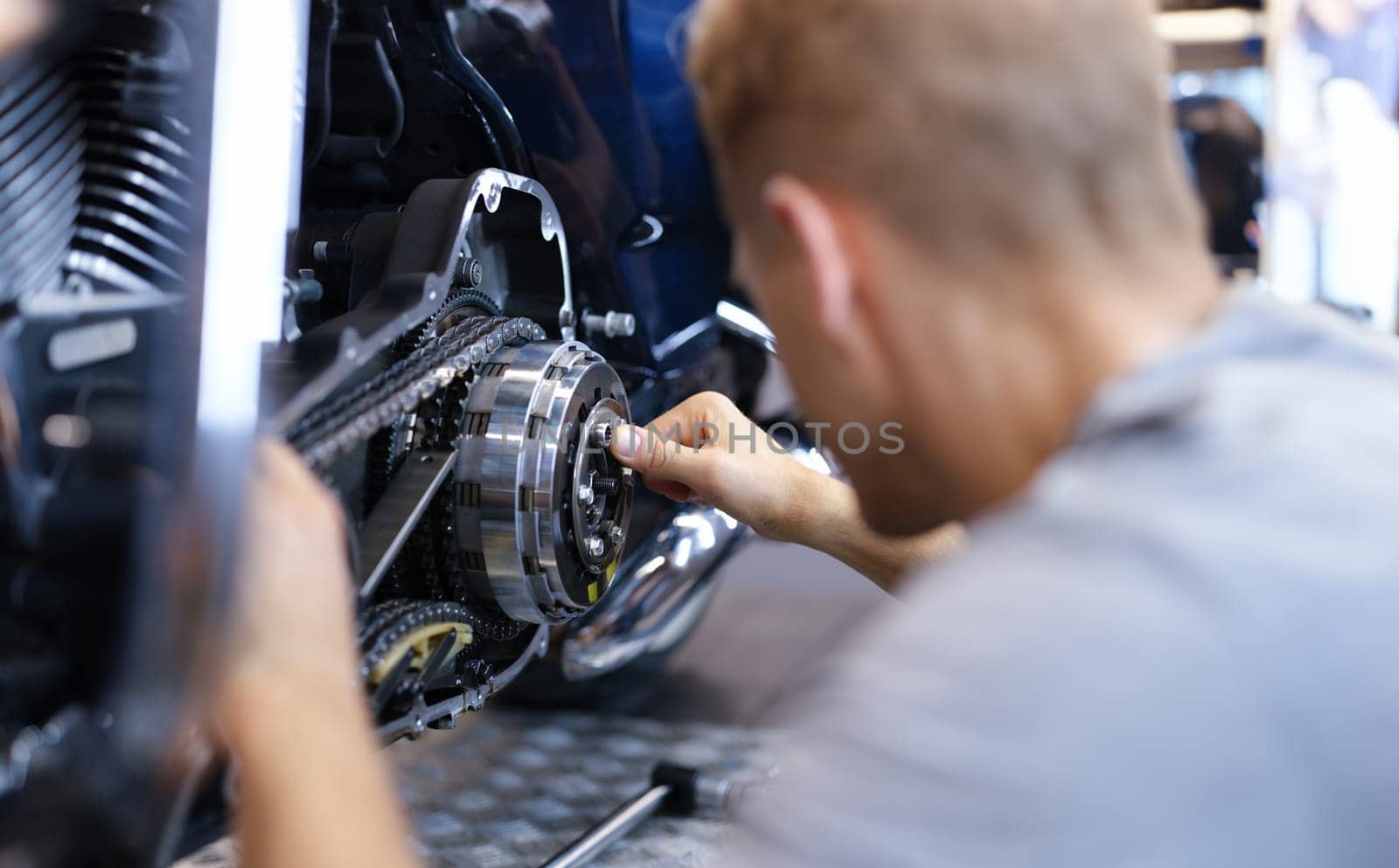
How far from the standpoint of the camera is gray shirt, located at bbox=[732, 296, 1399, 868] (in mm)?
432

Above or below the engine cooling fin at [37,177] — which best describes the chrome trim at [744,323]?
below

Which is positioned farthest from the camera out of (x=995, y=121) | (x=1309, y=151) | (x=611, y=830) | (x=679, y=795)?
(x=1309, y=151)

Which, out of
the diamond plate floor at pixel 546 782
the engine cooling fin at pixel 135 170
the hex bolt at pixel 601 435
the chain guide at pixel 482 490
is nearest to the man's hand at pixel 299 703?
the engine cooling fin at pixel 135 170

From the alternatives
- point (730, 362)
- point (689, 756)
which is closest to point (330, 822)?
point (730, 362)

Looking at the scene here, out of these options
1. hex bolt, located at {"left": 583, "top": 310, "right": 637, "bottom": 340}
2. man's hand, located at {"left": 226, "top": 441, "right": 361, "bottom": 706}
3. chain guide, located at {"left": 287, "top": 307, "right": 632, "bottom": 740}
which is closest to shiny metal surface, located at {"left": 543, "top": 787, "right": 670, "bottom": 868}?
chain guide, located at {"left": 287, "top": 307, "right": 632, "bottom": 740}

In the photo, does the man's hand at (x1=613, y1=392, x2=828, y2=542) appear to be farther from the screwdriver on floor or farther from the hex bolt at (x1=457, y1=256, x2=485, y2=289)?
the screwdriver on floor

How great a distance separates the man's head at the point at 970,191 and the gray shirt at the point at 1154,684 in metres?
0.09

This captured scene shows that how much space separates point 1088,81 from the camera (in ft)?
1.77

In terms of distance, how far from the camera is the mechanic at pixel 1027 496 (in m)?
0.43

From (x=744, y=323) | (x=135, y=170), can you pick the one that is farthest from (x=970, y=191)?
(x=744, y=323)

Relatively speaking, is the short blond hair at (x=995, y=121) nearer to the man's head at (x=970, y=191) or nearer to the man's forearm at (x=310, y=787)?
the man's head at (x=970, y=191)

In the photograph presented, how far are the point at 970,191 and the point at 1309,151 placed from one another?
3.68 metres

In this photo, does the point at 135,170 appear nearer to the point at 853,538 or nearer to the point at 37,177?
the point at 37,177

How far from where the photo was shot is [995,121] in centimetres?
53
